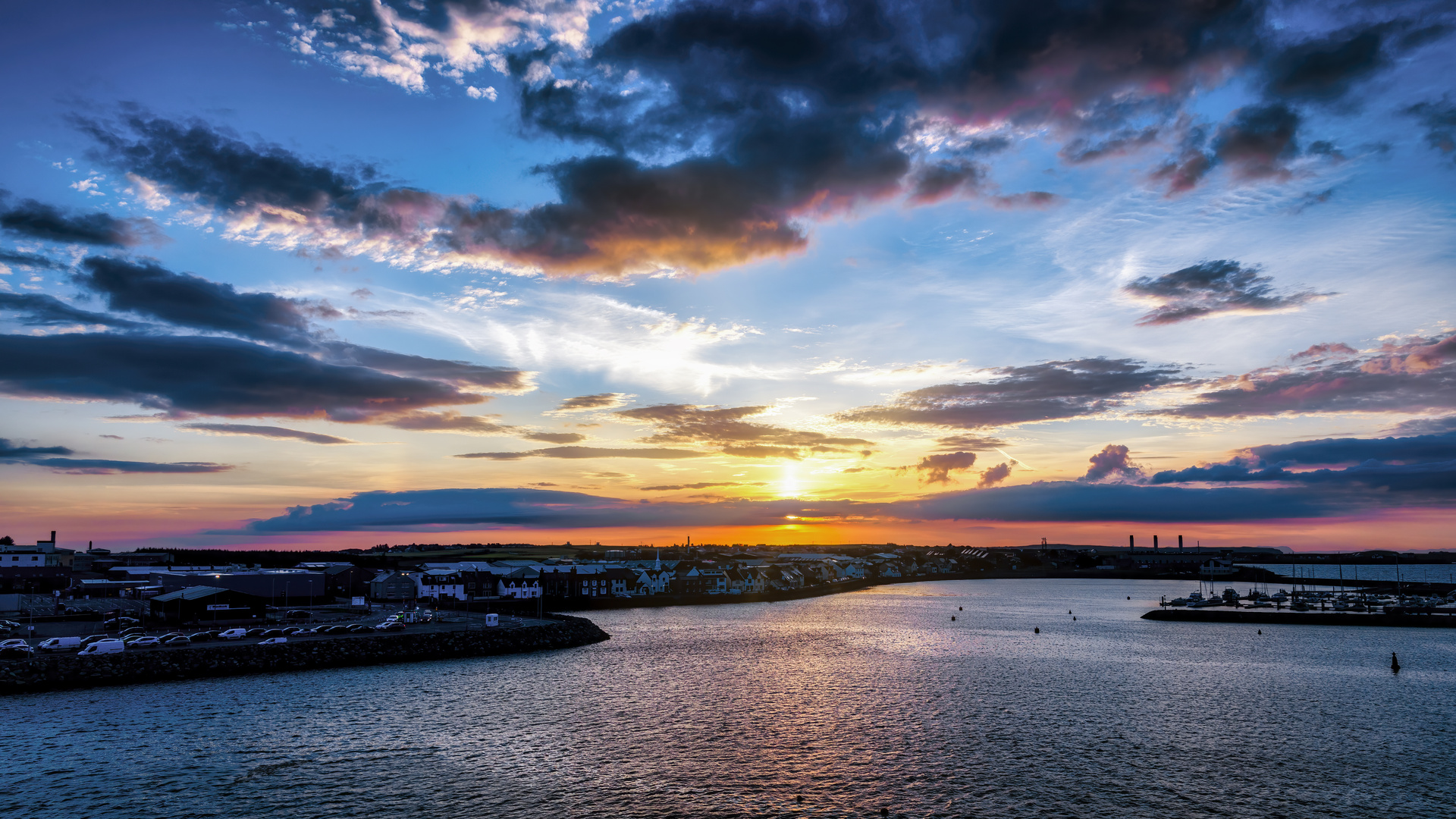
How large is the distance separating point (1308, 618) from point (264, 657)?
148 metres

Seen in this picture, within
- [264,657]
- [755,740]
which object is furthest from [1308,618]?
[264,657]

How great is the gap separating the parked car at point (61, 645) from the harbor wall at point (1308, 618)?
475 ft

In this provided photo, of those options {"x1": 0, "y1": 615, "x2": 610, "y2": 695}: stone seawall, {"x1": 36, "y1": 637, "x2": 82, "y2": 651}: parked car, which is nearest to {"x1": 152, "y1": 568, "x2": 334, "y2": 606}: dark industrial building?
{"x1": 36, "y1": 637, "x2": 82, "y2": 651}: parked car

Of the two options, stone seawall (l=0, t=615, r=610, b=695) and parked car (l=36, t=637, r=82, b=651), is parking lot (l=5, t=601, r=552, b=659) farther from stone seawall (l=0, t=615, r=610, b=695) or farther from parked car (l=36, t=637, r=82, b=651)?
stone seawall (l=0, t=615, r=610, b=695)

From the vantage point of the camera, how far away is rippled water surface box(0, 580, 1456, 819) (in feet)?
115

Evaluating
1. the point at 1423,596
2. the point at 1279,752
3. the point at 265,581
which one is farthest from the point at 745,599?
the point at 1423,596

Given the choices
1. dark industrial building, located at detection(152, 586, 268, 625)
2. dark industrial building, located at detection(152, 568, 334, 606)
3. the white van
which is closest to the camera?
the white van

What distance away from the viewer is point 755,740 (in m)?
46.7

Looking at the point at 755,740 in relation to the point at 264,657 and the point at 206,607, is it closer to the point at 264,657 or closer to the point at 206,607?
the point at 264,657

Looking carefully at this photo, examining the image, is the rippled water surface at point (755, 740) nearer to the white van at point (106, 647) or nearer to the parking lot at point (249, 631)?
the white van at point (106, 647)

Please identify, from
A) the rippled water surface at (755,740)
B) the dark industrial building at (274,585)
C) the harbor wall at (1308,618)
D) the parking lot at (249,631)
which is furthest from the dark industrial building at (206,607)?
the harbor wall at (1308,618)

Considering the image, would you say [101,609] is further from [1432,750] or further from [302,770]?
[1432,750]

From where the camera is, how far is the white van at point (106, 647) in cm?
6094

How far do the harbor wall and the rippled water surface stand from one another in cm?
4626
